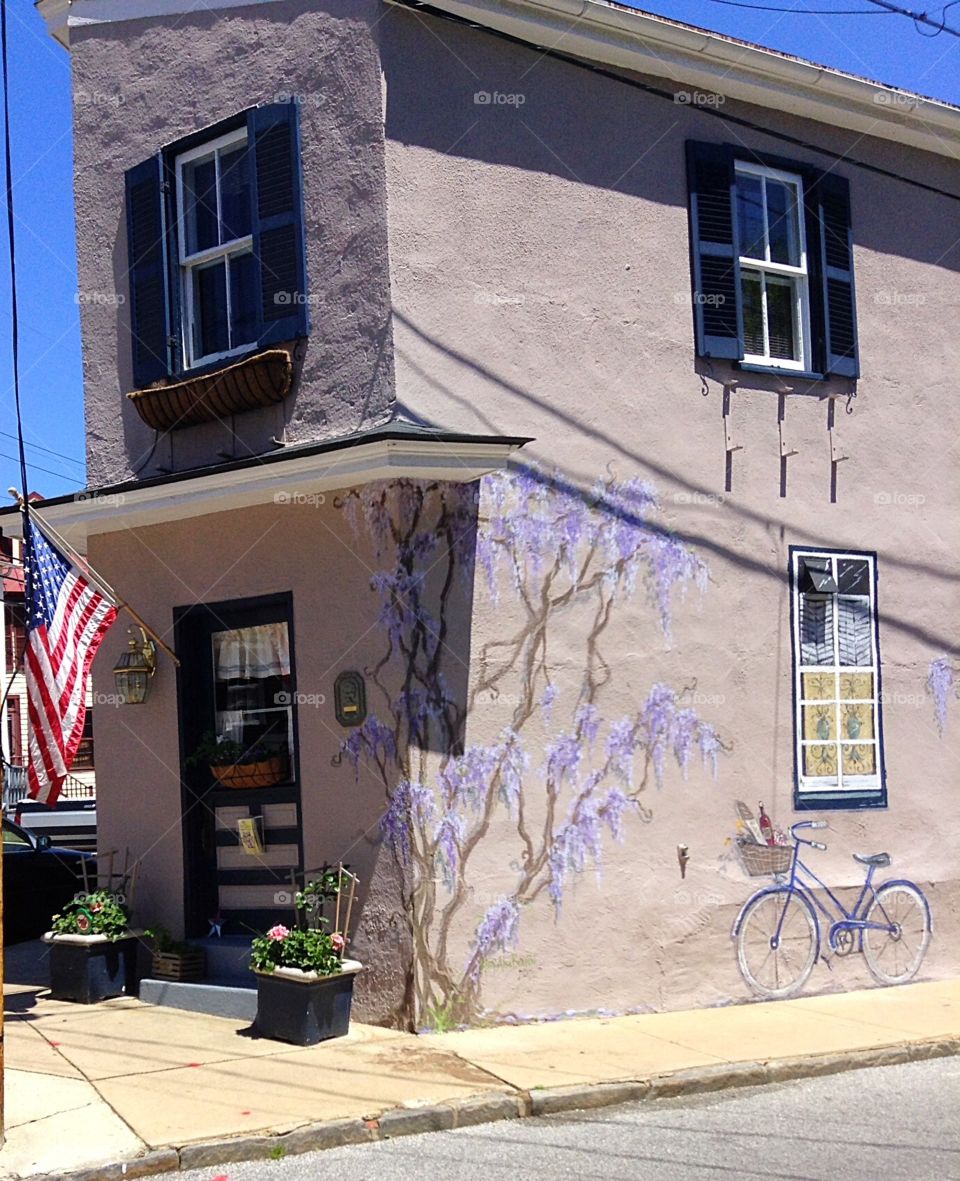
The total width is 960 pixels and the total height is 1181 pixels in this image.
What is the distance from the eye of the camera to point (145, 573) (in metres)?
10.6

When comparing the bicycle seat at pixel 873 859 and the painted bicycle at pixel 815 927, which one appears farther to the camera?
the bicycle seat at pixel 873 859

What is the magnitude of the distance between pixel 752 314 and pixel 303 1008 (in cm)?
594

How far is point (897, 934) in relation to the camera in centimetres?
1092

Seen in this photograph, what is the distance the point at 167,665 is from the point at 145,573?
2.35 ft

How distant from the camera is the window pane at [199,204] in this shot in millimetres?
10430

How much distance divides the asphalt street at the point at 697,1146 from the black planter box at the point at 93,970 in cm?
360

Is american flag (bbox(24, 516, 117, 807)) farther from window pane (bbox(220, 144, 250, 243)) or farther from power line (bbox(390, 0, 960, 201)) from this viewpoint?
power line (bbox(390, 0, 960, 201))

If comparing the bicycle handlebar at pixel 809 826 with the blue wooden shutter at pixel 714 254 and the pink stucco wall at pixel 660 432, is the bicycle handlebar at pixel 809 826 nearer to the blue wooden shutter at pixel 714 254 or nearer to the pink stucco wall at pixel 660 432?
the pink stucco wall at pixel 660 432

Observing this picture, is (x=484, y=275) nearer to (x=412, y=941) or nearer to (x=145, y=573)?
(x=145, y=573)

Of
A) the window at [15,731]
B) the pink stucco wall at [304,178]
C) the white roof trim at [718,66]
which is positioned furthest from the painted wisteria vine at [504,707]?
the window at [15,731]

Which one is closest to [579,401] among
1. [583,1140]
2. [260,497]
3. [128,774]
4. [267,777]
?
[260,497]

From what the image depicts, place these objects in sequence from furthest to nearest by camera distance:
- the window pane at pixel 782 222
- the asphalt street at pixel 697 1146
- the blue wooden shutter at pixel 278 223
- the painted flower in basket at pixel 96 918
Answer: the window pane at pixel 782 222 < the painted flower in basket at pixel 96 918 < the blue wooden shutter at pixel 278 223 < the asphalt street at pixel 697 1146

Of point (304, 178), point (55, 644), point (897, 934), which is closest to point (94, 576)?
point (55, 644)

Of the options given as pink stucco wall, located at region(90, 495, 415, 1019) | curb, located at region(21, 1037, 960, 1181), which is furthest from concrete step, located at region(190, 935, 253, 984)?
curb, located at region(21, 1037, 960, 1181)
